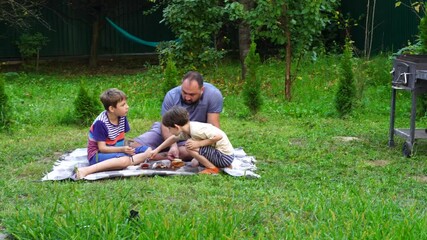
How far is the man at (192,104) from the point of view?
696cm

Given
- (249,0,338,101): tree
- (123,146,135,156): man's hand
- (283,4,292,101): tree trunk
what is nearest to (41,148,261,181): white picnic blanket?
(123,146,135,156): man's hand

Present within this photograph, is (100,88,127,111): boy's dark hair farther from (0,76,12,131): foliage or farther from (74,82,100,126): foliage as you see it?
(74,82,100,126): foliage

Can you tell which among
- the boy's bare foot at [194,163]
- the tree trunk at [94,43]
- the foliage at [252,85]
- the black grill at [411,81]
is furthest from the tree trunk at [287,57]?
the tree trunk at [94,43]

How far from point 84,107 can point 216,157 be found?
390 centimetres

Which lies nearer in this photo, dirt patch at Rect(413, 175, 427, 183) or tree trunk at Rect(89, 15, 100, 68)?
dirt patch at Rect(413, 175, 427, 183)

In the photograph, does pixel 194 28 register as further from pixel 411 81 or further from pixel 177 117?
pixel 177 117

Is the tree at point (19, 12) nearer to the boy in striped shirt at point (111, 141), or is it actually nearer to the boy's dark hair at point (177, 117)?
the boy in striped shirt at point (111, 141)

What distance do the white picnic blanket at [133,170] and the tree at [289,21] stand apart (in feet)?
17.0

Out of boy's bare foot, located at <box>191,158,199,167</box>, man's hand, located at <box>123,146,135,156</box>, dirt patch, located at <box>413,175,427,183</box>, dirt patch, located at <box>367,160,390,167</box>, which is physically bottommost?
dirt patch, located at <box>367,160,390,167</box>

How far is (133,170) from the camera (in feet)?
21.3

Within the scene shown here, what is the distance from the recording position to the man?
22.8 feet

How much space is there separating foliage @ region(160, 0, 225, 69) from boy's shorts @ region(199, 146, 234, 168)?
7.95 m

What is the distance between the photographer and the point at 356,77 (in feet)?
38.1

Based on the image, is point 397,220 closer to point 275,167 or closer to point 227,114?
point 275,167
